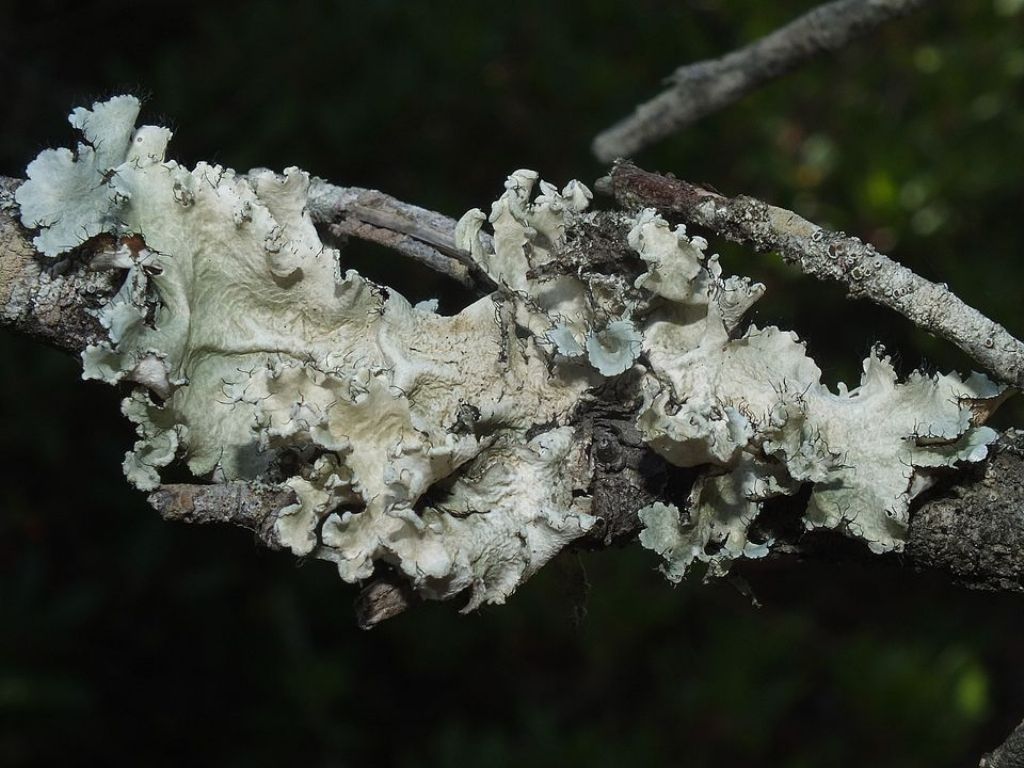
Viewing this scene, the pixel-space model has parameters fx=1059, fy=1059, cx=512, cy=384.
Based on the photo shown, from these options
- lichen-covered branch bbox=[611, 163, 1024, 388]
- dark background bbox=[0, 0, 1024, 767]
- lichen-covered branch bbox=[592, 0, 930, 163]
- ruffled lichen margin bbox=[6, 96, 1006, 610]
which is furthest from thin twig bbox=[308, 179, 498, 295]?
dark background bbox=[0, 0, 1024, 767]

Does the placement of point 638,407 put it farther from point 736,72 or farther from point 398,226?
point 736,72

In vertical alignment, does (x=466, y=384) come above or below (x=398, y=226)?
below

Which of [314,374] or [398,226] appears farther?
[398,226]

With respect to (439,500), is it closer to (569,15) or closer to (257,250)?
(257,250)

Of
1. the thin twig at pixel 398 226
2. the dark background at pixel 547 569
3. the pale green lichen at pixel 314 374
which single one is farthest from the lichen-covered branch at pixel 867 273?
the dark background at pixel 547 569

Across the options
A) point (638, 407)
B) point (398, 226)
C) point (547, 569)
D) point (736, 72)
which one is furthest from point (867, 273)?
point (547, 569)

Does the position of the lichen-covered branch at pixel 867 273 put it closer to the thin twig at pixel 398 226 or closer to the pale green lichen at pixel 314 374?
the pale green lichen at pixel 314 374

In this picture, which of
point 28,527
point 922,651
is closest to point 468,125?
point 28,527
